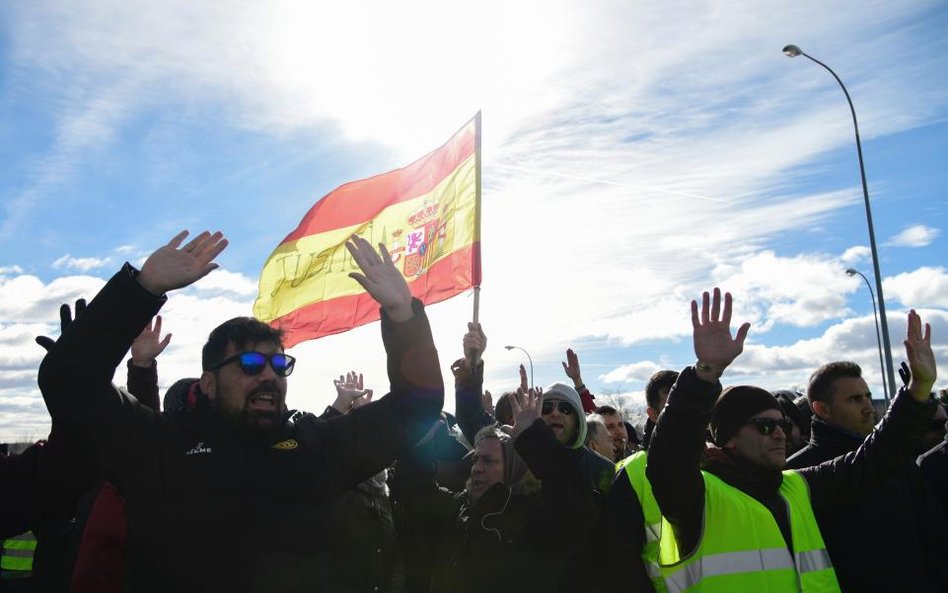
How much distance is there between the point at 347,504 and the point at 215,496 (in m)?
1.83

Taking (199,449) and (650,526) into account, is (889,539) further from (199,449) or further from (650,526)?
(199,449)

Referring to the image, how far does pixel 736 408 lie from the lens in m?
3.79

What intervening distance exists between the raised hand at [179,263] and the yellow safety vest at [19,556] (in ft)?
16.2

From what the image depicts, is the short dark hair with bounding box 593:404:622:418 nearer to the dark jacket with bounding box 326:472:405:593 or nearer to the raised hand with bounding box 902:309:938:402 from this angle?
the dark jacket with bounding box 326:472:405:593

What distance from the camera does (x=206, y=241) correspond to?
113 inches

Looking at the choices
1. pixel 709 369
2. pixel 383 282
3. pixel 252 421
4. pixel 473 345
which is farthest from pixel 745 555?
pixel 473 345

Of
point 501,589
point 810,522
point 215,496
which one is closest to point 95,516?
point 215,496

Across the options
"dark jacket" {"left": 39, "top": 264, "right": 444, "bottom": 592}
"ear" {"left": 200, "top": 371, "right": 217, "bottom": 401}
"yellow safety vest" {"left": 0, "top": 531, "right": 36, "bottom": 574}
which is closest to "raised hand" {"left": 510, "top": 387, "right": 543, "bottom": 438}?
"dark jacket" {"left": 39, "top": 264, "right": 444, "bottom": 592}

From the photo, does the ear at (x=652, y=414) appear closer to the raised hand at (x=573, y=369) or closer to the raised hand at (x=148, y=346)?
the raised hand at (x=573, y=369)

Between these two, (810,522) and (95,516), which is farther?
(810,522)

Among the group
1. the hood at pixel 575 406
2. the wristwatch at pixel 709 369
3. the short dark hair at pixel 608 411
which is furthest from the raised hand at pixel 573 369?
the wristwatch at pixel 709 369

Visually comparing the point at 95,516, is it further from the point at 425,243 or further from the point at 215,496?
the point at 425,243

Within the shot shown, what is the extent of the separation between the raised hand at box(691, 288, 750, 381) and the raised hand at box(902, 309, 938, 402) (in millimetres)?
1262

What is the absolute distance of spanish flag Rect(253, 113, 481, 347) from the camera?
27.7 ft
